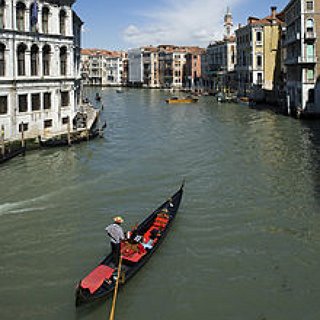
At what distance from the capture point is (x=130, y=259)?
23.6 ft

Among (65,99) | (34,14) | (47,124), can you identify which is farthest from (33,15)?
(47,124)

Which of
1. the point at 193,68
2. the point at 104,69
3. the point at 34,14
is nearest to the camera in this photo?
the point at 34,14

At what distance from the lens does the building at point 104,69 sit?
9700 cm

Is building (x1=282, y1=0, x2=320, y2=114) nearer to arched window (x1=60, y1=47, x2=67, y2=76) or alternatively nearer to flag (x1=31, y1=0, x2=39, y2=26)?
arched window (x1=60, y1=47, x2=67, y2=76)

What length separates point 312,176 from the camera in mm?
13359

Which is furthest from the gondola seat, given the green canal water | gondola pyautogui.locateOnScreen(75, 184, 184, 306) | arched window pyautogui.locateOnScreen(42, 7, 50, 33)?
arched window pyautogui.locateOnScreen(42, 7, 50, 33)

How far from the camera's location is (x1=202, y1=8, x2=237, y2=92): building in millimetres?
57031

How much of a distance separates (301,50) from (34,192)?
19.5 m

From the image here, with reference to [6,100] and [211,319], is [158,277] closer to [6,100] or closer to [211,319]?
[211,319]

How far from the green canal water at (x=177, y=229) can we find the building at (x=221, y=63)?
38.6 meters

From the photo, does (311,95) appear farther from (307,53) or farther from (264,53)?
(264,53)

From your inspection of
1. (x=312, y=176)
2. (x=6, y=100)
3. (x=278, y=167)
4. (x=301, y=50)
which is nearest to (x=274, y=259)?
(x=312, y=176)

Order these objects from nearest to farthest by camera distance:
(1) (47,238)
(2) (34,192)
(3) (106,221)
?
(1) (47,238)
(3) (106,221)
(2) (34,192)

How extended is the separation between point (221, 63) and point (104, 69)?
42.6 m
